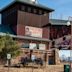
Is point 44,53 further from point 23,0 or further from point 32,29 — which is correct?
point 23,0

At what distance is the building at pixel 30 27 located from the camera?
2430 inches

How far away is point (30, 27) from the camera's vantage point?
65.6 m

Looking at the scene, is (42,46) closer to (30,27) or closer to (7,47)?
(30,27)

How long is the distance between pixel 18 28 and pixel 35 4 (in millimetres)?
8486

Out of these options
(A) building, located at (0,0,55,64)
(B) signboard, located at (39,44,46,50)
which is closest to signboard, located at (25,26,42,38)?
(A) building, located at (0,0,55,64)

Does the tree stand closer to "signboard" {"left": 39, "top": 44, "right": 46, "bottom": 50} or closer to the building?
the building

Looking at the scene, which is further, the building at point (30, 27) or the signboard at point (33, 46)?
the signboard at point (33, 46)

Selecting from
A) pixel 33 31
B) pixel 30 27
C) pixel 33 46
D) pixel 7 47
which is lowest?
pixel 7 47

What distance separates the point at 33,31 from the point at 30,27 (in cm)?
130

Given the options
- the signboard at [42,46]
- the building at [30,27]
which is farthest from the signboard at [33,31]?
the signboard at [42,46]

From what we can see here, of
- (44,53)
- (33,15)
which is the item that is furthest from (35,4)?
(44,53)

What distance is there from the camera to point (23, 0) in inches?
Result: 2613

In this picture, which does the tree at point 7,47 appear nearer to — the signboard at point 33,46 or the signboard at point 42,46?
the signboard at point 33,46

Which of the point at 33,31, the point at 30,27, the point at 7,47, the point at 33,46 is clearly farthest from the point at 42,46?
the point at 7,47
